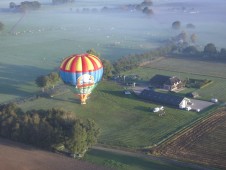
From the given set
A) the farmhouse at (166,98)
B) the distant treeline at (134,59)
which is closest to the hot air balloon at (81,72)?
the farmhouse at (166,98)

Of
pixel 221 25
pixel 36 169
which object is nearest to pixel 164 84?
pixel 36 169

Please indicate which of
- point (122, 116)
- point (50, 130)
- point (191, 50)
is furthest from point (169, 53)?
point (50, 130)

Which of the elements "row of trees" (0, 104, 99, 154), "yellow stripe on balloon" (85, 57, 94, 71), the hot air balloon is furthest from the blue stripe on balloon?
A: "row of trees" (0, 104, 99, 154)

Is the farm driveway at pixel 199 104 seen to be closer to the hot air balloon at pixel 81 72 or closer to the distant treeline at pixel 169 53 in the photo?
the hot air balloon at pixel 81 72

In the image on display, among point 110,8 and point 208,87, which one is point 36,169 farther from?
point 110,8

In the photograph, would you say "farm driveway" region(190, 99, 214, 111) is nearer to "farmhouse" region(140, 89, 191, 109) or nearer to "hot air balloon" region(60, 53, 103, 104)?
"farmhouse" region(140, 89, 191, 109)
